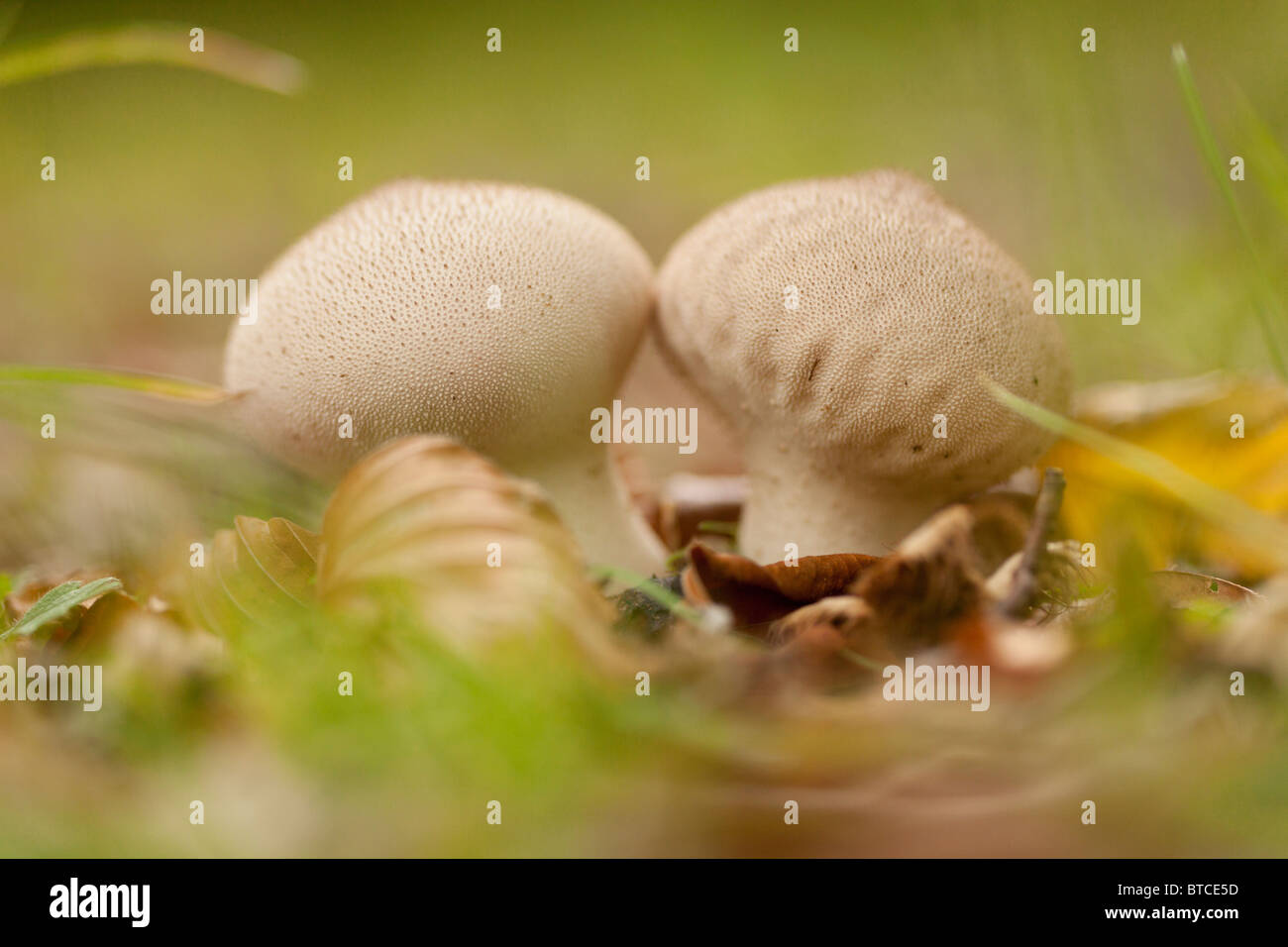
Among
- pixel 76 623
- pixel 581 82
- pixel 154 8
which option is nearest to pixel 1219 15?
pixel 581 82

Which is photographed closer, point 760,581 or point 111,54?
point 760,581

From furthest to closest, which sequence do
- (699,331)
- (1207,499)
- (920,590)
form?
(699,331)
(920,590)
(1207,499)

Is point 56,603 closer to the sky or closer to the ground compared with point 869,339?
closer to the ground

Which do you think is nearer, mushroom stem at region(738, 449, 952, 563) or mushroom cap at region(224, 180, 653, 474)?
mushroom cap at region(224, 180, 653, 474)

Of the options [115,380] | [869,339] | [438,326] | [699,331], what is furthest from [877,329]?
[115,380]

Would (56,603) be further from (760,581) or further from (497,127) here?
(497,127)

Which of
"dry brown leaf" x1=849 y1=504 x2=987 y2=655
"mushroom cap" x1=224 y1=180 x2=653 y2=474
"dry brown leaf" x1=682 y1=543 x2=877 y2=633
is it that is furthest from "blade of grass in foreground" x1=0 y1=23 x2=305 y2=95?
"dry brown leaf" x1=849 y1=504 x2=987 y2=655

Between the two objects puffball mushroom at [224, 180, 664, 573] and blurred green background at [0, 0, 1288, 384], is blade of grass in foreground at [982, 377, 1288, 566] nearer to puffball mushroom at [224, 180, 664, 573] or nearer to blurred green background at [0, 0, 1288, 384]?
puffball mushroom at [224, 180, 664, 573]
